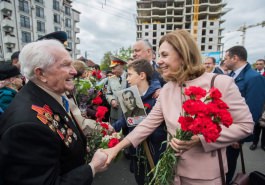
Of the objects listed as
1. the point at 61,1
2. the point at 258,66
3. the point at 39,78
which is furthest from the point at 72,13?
the point at 39,78

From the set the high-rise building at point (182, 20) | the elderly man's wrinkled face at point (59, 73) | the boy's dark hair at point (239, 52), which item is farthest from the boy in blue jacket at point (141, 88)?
the high-rise building at point (182, 20)

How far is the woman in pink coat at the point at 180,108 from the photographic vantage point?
3.98ft

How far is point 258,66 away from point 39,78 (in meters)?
8.48

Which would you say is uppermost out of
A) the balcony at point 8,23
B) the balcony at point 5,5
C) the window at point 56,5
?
the window at point 56,5

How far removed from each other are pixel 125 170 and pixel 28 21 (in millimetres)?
38562

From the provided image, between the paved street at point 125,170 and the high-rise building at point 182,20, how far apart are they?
5826 centimetres

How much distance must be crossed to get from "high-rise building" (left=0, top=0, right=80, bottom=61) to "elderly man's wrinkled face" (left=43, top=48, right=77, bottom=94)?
26.4 metres

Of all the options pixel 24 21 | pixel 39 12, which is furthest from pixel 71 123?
pixel 39 12

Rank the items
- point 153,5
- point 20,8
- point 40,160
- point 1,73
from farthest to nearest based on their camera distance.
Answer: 1. point 153,5
2. point 20,8
3. point 1,73
4. point 40,160

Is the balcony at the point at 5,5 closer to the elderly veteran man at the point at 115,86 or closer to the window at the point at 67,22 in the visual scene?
the window at the point at 67,22

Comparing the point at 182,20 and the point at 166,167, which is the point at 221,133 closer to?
the point at 166,167

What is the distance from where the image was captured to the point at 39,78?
4.33ft

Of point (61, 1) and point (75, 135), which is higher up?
point (61, 1)

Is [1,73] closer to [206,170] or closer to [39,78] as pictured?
[39,78]
